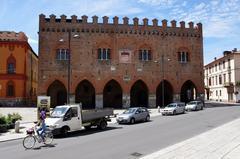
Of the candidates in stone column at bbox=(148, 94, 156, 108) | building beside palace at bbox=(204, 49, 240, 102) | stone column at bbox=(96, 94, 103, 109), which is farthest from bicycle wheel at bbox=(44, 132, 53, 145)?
building beside palace at bbox=(204, 49, 240, 102)

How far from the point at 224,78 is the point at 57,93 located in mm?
42256

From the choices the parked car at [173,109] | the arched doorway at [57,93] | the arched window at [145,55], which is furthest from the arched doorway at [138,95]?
the parked car at [173,109]

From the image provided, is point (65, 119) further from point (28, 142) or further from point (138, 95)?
point (138, 95)

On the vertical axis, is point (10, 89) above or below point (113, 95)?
above

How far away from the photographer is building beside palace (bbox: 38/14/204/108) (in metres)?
43.8

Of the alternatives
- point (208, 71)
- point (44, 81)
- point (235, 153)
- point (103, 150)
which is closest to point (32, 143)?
point (103, 150)

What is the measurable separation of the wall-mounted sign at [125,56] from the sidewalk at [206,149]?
3064 cm

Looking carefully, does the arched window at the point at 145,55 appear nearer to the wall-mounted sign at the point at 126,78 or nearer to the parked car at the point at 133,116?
the wall-mounted sign at the point at 126,78

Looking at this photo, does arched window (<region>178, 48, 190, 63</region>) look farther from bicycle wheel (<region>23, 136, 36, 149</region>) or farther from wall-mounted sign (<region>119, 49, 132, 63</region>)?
bicycle wheel (<region>23, 136, 36, 149</region>)

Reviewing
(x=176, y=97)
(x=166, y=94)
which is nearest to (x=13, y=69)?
(x=166, y=94)

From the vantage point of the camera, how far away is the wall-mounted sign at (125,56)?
45.5 meters

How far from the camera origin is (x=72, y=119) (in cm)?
1867

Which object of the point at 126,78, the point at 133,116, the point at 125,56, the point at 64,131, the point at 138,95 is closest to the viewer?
the point at 64,131

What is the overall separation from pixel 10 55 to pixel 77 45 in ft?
39.8
